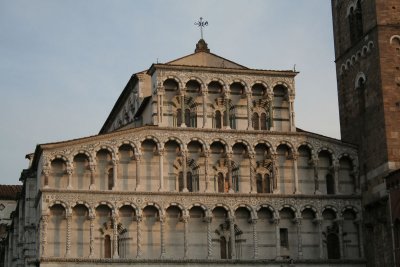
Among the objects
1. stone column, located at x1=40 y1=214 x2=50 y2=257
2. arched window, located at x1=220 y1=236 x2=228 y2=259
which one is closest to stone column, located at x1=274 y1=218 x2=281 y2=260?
arched window, located at x1=220 y1=236 x2=228 y2=259

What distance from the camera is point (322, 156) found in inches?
1388

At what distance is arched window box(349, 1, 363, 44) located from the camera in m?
36.3

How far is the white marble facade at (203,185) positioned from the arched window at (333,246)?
6 cm

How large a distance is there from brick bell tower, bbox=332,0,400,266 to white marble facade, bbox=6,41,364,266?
2.90ft

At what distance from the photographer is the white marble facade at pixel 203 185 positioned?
3216 cm

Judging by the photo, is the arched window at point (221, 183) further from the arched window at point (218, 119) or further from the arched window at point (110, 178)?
the arched window at point (110, 178)

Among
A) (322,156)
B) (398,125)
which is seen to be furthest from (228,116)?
(398,125)

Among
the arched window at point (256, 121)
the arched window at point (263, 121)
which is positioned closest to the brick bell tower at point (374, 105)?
the arched window at point (263, 121)

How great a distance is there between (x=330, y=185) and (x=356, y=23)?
717cm

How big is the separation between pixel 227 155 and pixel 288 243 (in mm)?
4255

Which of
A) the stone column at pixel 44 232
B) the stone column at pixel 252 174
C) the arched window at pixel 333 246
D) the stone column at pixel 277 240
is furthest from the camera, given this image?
the arched window at pixel 333 246

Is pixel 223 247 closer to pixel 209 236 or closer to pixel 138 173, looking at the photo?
pixel 209 236

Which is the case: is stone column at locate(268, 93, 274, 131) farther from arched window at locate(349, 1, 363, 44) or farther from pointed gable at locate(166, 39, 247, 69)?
arched window at locate(349, 1, 363, 44)

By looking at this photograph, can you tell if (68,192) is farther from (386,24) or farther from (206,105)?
(386,24)
